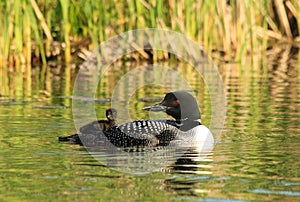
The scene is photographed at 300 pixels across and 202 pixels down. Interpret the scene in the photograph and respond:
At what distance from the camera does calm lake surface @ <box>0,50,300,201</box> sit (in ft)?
21.1

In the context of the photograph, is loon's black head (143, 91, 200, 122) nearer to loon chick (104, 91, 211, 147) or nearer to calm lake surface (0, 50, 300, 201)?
loon chick (104, 91, 211, 147)

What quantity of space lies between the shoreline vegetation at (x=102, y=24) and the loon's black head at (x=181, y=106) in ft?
25.4

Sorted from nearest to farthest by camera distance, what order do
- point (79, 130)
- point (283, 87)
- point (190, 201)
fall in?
point (190, 201), point (79, 130), point (283, 87)

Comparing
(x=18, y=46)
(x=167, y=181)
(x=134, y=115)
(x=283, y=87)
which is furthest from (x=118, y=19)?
(x=167, y=181)

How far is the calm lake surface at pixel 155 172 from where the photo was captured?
6441 mm

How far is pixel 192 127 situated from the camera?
29.6 feet

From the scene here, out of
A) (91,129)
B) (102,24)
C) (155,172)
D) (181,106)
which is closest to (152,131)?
(181,106)

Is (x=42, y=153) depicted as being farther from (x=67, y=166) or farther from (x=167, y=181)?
(x=167, y=181)

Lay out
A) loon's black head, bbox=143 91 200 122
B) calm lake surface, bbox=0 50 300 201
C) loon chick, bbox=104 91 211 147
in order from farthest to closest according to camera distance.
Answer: loon's black head, bbox=143 91 200 122, loon chick, bbox=104 91 211 147, calm lake surface, bbox=0 50 300 201

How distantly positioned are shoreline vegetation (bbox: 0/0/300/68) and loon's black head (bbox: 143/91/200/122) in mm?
7757

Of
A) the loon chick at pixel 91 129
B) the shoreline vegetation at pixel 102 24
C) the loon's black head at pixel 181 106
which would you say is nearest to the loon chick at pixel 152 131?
the loon's black head at pixel 181 106

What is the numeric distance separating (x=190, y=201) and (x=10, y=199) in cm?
130

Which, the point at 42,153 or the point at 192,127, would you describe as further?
the point at 192,127

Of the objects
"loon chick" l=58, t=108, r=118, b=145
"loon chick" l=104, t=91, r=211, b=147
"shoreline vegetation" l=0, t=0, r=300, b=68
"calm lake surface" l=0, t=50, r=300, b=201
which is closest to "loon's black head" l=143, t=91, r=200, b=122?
"loon chick" l=104, t=91, r=211, b=147
